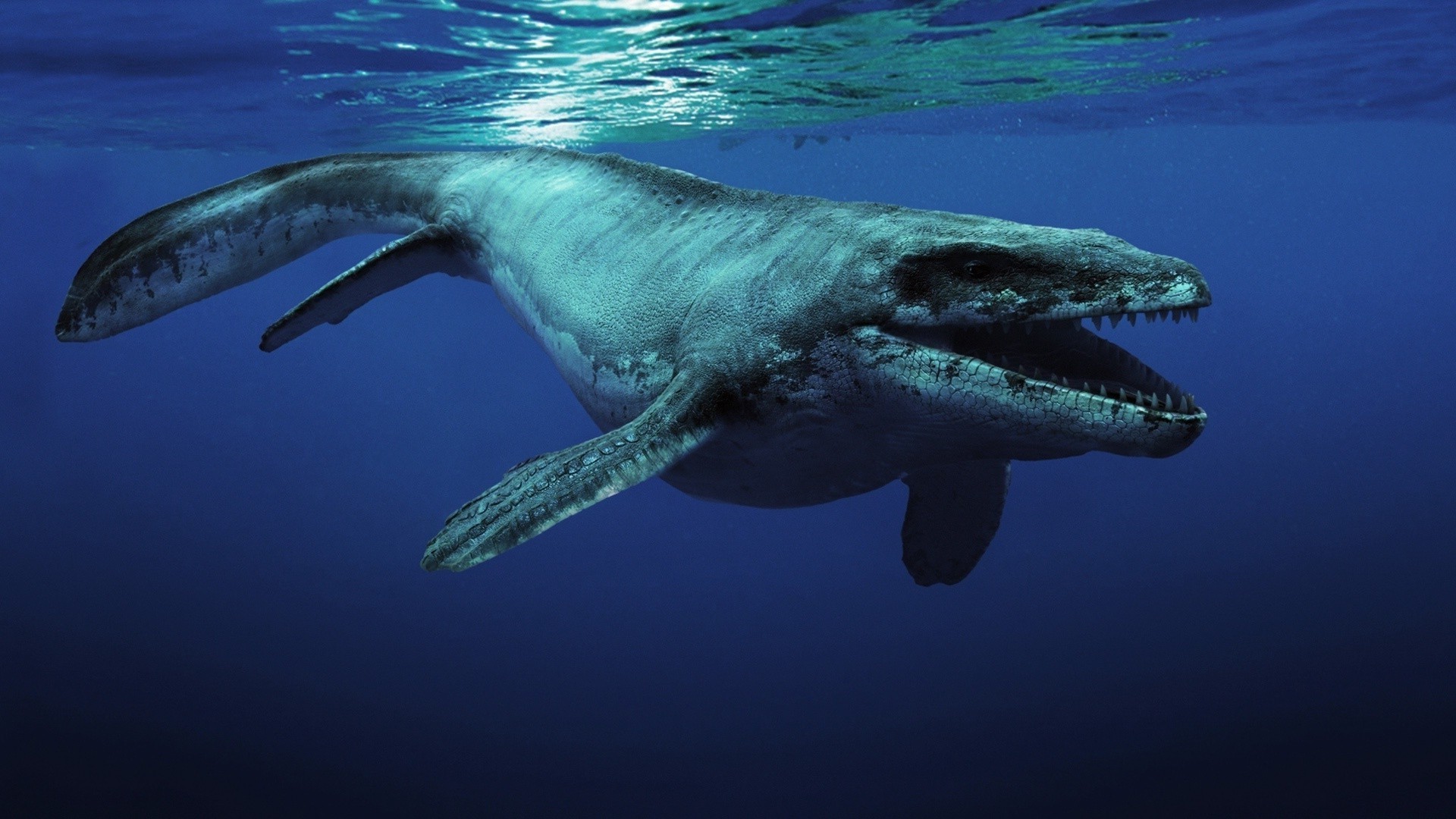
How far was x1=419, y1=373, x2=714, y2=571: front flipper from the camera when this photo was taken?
356 cm

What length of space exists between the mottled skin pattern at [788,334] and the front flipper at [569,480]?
1 centimetres

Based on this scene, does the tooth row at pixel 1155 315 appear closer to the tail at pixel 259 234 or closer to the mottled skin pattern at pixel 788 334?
the mottled skin pattern at pixel 788 334

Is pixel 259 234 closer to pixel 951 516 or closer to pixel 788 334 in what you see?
pixel 788 334

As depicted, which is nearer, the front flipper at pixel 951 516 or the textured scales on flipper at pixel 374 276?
the front flipper at pixel 951 516

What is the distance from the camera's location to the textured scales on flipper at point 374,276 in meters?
6.29

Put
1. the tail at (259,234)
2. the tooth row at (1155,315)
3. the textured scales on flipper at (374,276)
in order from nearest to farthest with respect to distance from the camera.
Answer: the tooth row at (1155,315) < the textured scales on flipper at (374,276) < the tail at (259,234)

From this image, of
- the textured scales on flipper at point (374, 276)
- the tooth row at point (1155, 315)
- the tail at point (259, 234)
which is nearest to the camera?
the tooth row at point (1155, 315)

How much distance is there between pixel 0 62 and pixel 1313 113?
3345 cm

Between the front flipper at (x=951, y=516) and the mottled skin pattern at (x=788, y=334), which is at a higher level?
the mottled skin pattern at (x=788, y=334)

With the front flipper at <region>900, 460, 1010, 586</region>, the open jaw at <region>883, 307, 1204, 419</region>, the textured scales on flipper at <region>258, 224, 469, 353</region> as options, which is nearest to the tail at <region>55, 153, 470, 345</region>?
the textured scales on flipper at <region>258, 224, 469, 353</region>

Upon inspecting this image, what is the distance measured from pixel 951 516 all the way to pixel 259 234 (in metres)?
5.35

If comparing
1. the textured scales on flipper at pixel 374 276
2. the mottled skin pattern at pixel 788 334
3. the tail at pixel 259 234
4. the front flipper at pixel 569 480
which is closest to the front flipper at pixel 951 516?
the mottled skin pattern at pixel 788 334

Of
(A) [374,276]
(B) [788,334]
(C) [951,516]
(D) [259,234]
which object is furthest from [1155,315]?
(D) [259,234]

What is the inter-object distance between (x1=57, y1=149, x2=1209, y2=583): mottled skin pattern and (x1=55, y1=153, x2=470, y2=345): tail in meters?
0.06
